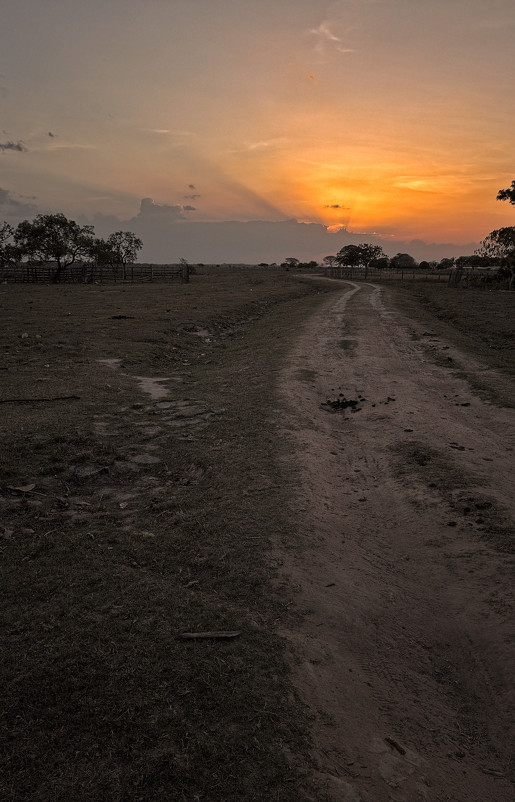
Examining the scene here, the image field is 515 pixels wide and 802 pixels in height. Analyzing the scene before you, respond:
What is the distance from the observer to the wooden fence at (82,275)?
53.9 meters

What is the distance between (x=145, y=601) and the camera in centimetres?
364

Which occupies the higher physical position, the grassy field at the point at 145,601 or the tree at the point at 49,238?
the tree at the point at 49,238

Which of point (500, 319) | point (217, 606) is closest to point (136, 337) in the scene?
point (217, 606)

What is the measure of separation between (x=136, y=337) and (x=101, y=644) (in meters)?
14.1

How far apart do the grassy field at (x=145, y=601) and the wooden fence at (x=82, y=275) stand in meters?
49.0

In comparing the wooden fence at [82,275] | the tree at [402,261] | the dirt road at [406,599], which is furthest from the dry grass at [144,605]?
the tree at [402,261]

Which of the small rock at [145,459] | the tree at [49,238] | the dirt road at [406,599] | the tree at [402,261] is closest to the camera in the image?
the dirt road at [406,599]

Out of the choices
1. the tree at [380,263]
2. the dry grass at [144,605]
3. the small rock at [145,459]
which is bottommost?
the dry grass at [144,605]

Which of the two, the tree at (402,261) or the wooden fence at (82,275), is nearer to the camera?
the wooden fence at (82,275)

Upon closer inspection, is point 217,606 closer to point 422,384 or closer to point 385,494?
point 385,494

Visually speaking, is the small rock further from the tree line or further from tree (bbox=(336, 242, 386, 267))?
tree (bbox=(336, 242, 386, 267))

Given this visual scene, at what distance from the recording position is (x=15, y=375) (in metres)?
11.2

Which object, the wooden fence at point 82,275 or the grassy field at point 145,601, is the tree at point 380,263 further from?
the grassy field at point 145,601

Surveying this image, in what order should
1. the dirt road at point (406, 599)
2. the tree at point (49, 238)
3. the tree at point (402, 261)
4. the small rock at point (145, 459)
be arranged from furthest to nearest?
the tree at point (402, 261)
the tree at point (49, 238)
the small rock at point (145, 459)
the dirt road at point (406, 599)
